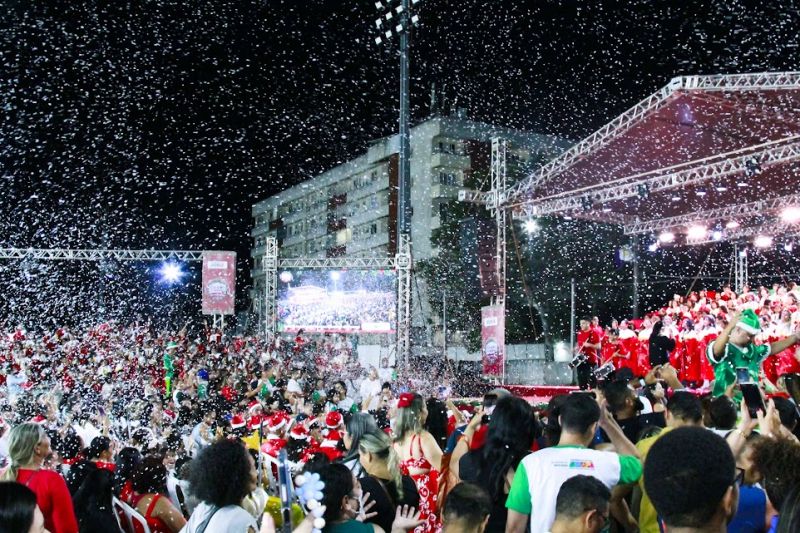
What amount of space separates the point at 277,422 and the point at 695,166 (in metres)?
17.0

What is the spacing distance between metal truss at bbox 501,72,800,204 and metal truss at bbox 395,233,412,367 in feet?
11.0

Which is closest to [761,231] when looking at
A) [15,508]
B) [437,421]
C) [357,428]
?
[437,421]

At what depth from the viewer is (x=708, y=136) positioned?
19.1 m

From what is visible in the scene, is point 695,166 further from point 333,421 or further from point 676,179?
point 333,421

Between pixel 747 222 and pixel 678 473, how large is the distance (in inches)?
929

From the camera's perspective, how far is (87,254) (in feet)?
84.5

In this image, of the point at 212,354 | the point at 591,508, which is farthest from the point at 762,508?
the point at 212,354

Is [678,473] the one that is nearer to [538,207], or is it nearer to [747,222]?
[538,207]

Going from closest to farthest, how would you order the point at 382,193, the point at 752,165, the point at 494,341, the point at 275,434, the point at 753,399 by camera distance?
the point at 753,399 < the point at 275,434 < the point at 752,165 < the point at 494,341 < the point at 382,193

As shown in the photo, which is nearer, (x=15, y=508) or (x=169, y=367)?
(x=15, y=508)

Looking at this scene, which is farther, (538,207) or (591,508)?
(538,207)

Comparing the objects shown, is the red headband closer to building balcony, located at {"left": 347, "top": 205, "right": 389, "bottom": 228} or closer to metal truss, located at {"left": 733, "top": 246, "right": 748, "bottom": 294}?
metal truss, located at {"left": 733, "top": 246, "right": 748, "bottom": 294}

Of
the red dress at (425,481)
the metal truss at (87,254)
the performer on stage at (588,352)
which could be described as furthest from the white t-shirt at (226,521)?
the metal truss at (87,254)

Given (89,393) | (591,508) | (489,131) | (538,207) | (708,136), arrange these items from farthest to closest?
(489,131), (538,207), (708,136), (89,393), (591,508)
